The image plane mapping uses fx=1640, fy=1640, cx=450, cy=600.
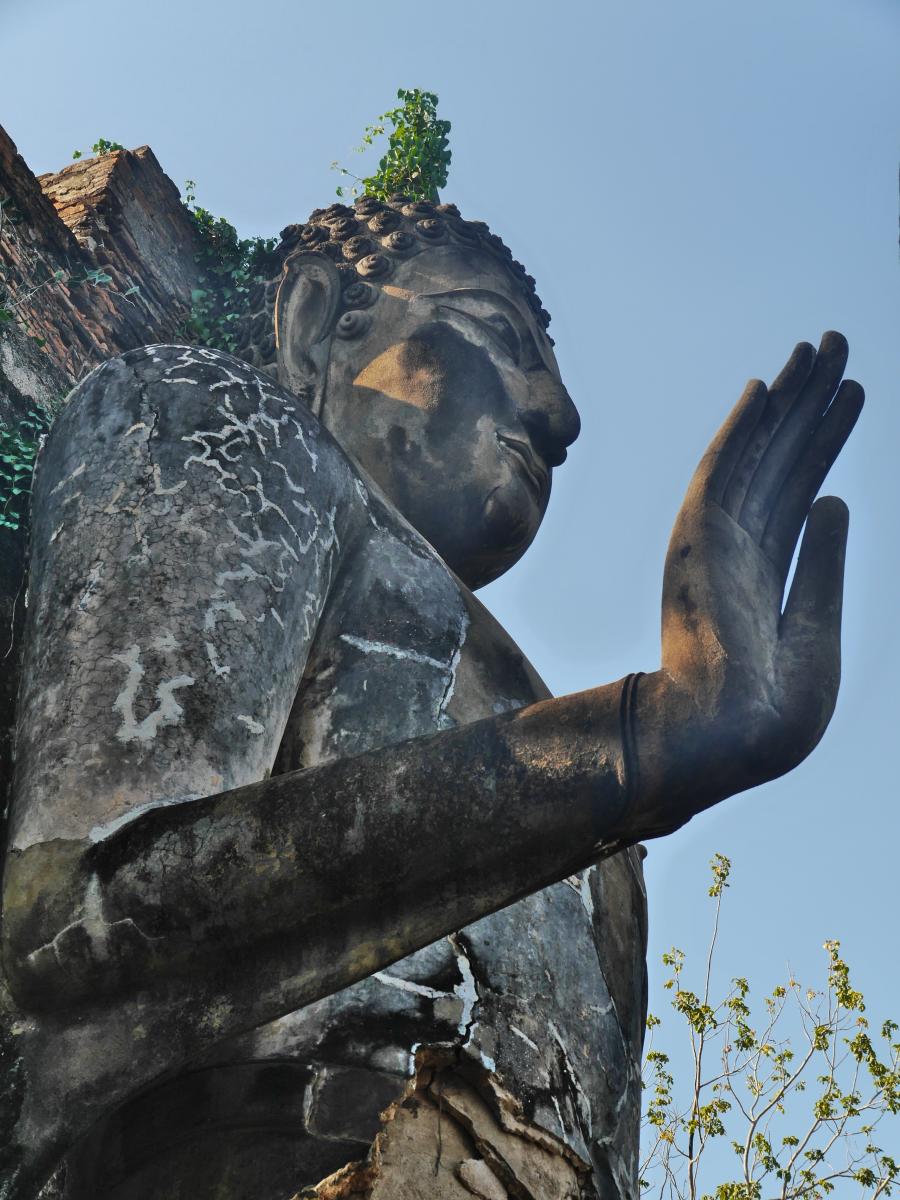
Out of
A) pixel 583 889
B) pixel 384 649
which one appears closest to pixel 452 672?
pixel 384 649

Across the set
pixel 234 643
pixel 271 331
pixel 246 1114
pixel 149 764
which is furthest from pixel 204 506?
pixel 271 331

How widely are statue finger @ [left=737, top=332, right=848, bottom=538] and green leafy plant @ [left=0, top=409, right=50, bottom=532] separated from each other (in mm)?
1898

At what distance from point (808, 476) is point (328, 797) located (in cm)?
147

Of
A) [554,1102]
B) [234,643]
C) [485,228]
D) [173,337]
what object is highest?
[173,337]

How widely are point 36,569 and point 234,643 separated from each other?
2.01 ft

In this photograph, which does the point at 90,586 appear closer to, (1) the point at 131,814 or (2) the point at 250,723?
(2) the point at 250,723

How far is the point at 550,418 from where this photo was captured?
5.46 meters

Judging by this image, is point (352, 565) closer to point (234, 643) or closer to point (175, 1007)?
point (234, 643)

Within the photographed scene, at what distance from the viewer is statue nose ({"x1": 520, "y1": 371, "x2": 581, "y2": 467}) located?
5469mm

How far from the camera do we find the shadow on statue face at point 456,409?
5.30m

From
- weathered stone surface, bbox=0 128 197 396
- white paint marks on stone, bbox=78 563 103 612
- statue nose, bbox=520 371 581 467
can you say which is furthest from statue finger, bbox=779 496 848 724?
weathered stone surface, bbox=0 128 197 396

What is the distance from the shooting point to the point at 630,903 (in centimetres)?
445

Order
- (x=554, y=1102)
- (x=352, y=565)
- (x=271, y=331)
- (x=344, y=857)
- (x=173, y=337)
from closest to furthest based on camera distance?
(x=344, y=857)
(x=554, y=1102)
(x=352, y=565)
(x=271, y=331)
(x=173, y=337)

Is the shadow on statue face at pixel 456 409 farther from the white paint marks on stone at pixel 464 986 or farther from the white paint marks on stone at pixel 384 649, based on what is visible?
the white paint marks on stone at pixel 464 986
